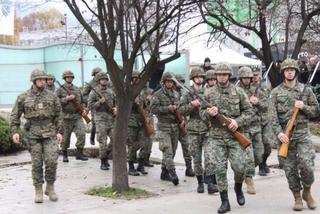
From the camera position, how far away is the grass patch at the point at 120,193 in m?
9.15

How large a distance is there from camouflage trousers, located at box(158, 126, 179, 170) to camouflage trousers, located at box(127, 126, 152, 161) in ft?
3.15

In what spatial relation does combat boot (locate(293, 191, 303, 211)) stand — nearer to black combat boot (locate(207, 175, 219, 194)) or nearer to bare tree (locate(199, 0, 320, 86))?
black combat boot (locate(207, 175, 219, 194))

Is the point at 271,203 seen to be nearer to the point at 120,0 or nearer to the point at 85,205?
the point at 85,205

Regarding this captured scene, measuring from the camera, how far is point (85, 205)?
8570mm

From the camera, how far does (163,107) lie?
34.0ft

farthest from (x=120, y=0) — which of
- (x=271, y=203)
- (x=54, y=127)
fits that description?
(x=271, y=203)

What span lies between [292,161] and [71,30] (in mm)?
5943

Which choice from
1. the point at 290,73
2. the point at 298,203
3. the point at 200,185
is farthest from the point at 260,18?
the point at 298,203

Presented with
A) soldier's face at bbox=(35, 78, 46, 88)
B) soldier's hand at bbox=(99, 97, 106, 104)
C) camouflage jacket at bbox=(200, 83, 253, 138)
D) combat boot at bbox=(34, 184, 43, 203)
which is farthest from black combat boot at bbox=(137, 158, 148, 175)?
camouflage jacket at bbox=(200, 83, 253, 138)

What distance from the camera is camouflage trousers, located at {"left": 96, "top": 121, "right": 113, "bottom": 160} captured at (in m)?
11.8

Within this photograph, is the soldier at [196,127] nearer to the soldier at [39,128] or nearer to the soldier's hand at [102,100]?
the soldier at [39,128]

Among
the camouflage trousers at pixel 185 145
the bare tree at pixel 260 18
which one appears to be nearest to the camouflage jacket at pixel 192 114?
the camouflage trousers at pixel 185 145

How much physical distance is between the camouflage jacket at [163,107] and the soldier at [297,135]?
2530 millimetres

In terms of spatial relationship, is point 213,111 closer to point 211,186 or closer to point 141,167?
point 211,186
